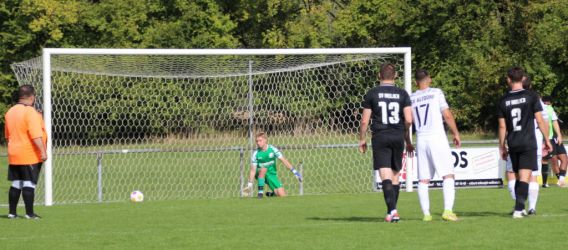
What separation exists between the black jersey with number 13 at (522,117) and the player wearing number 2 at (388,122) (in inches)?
54.3

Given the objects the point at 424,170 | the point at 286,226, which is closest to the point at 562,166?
the point at 424,170

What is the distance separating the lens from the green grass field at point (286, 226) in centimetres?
1141

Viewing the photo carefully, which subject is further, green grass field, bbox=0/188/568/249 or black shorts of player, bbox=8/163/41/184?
black shorts of player, bbox=8/163/41/184

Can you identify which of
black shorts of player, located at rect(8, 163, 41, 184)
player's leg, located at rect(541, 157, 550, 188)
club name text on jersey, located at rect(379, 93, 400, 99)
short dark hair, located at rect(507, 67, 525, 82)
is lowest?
player's leg, located at rect(541, 157, 550, 188)

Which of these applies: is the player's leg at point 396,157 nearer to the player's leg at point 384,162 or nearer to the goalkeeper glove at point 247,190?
the player's leg at point 384,162

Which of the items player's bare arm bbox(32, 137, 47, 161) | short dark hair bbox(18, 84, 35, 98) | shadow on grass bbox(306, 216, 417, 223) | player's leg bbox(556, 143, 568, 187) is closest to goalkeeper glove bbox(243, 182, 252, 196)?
player's leg bbox(556, 143, 568, 187)

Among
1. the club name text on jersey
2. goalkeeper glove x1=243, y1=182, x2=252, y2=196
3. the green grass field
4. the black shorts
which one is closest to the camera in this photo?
the green grass field

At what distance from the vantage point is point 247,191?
71.2 feet

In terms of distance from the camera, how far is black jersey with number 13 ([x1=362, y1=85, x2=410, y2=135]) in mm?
13352

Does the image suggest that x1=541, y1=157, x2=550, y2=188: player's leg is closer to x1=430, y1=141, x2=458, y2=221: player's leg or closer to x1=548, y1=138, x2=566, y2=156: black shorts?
x1=548, y1=138, x2=566, y2=156: black shorts

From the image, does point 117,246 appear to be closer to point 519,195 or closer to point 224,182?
point 519,195

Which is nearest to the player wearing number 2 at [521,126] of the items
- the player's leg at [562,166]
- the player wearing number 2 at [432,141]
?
the player wearing number 2 at [432,141]

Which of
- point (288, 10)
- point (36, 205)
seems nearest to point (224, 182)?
point (36, 205)

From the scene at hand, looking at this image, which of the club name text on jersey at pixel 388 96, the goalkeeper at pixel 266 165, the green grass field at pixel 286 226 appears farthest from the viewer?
the goalkeeper at pixel 266 165
